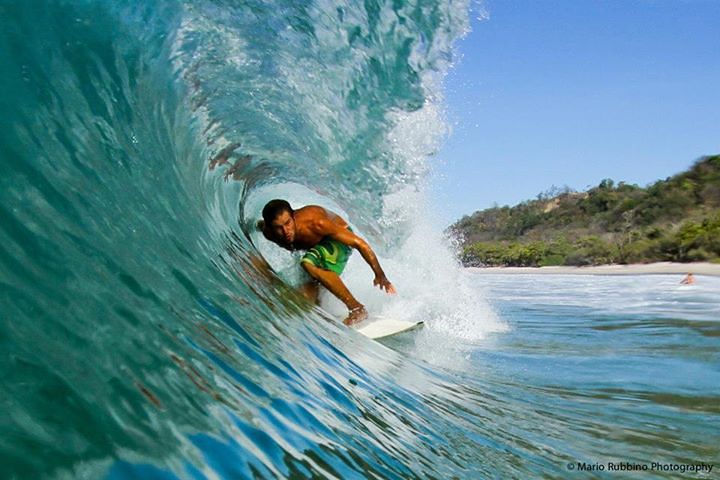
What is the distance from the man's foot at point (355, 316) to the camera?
517 centimetres

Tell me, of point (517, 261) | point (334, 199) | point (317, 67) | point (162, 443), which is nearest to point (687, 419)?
point (162, 443)

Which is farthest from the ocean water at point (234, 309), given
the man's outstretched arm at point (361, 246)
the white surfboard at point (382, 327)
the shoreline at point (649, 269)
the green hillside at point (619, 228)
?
the green hillside at point (619, 228)

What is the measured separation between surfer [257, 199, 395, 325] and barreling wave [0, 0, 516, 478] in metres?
0.43

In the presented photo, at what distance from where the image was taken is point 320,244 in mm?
5414

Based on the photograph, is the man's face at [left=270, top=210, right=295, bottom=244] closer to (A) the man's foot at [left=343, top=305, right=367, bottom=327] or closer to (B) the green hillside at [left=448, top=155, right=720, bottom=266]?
(A) the man's foot at [left=343, top=305, right=367, bottom=327]

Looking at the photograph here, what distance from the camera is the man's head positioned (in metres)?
5.23

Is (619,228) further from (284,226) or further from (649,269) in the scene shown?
(284,226)

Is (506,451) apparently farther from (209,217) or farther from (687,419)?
(209,217)

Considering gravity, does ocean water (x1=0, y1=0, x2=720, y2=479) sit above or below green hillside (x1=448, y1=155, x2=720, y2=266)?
below

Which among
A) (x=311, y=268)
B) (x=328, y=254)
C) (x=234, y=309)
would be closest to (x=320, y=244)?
(x=328, y=254)

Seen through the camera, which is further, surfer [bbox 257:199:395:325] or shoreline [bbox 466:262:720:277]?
shoreline [bbox 466:262:720:277]

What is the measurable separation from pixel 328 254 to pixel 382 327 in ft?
2.37

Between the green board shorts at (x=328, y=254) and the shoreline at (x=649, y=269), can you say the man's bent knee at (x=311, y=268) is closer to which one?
the green board shorts at (x=328, y=254)

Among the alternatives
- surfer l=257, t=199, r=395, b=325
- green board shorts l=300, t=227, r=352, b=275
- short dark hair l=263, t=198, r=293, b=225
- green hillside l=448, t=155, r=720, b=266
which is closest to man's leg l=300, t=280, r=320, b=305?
surfer l=257, t=199, r=395, b=325
